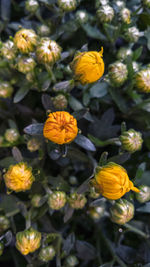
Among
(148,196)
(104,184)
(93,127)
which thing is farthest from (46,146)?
(148,196)

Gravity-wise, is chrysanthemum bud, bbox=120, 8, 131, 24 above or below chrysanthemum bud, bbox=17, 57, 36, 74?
above

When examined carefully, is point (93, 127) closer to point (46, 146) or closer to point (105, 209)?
point (46, 146)

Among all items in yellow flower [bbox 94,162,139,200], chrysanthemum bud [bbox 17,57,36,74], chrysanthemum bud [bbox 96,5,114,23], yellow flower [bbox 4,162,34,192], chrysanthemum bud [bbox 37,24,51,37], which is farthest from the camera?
chrysanthemum bud [bbox 37,24,51,37]

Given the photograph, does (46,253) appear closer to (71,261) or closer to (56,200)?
(71,261)

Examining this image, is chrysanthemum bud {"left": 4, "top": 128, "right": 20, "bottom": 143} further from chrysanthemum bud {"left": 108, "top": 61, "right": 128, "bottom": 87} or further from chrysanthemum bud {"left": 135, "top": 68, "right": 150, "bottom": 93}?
chrysanthemum bud {"left": 135, "top": 68, "right": 150, "bottom": 93}

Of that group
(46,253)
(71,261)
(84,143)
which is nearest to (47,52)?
(84,143)

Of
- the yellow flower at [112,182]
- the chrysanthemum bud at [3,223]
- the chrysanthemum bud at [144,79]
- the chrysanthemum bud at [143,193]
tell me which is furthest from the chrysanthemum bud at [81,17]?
the chrysanthemum bud at [3,223]

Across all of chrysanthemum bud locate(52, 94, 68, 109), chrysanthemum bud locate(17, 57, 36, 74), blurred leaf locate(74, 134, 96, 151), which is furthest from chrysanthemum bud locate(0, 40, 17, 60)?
blurred leaf locate(74, 134, 96, 151)
